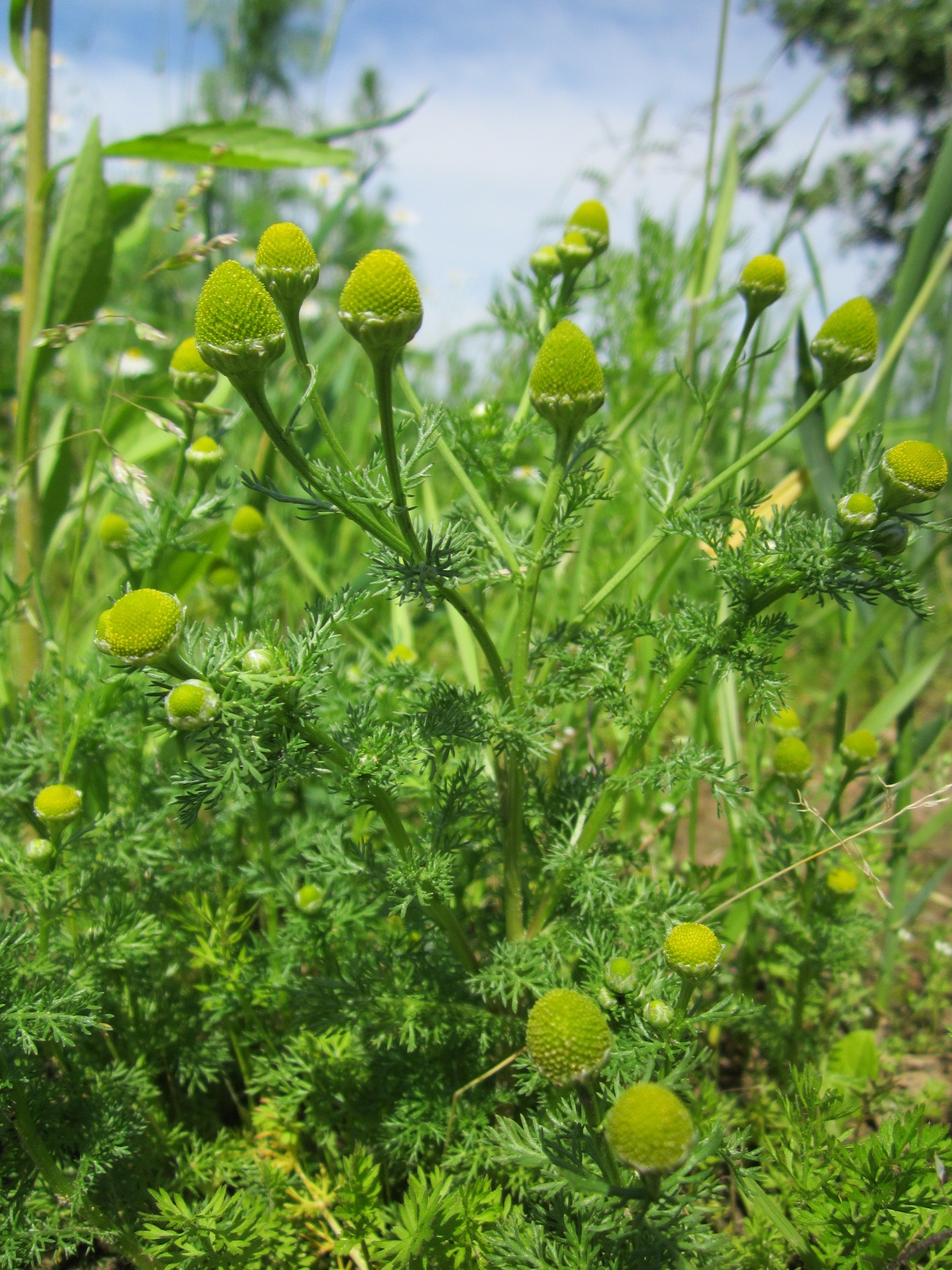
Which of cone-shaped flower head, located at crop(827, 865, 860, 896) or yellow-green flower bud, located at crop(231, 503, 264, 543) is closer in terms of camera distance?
cone-shaped flower head, located at crop(827, 865, 860, 896)

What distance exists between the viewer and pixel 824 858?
4.08 feet

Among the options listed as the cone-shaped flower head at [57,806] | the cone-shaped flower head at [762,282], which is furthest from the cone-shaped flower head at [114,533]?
the cone-shaped flower head at [762,282]

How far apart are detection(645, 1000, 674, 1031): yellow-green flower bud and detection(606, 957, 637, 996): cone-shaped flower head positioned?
0.12ft

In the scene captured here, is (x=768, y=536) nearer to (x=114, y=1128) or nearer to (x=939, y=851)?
(x=114, y=1128)

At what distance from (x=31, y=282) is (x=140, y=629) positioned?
3.54 feet

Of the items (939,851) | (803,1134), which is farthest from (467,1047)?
(939,851)

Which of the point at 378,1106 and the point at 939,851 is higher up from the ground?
the point at 378,1106

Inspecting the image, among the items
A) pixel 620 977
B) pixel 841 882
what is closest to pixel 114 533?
pixel 620 977

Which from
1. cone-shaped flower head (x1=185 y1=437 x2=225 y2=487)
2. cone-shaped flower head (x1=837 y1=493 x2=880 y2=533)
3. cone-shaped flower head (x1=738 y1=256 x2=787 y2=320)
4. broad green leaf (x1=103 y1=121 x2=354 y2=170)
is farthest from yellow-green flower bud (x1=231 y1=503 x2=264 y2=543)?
cone-shaped flower head (x1=837 y1=493 x2=880 y2=533)

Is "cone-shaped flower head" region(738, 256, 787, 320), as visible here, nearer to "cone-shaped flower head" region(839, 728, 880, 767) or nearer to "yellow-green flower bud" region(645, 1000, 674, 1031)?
"cone-shaped flower head" region(839, 728, 880, 767)

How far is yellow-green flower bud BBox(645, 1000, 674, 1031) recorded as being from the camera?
2.61 ft

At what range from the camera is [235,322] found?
2.20ft

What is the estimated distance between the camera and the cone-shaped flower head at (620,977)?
0.84m

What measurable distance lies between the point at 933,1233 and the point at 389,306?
2.99 feet
